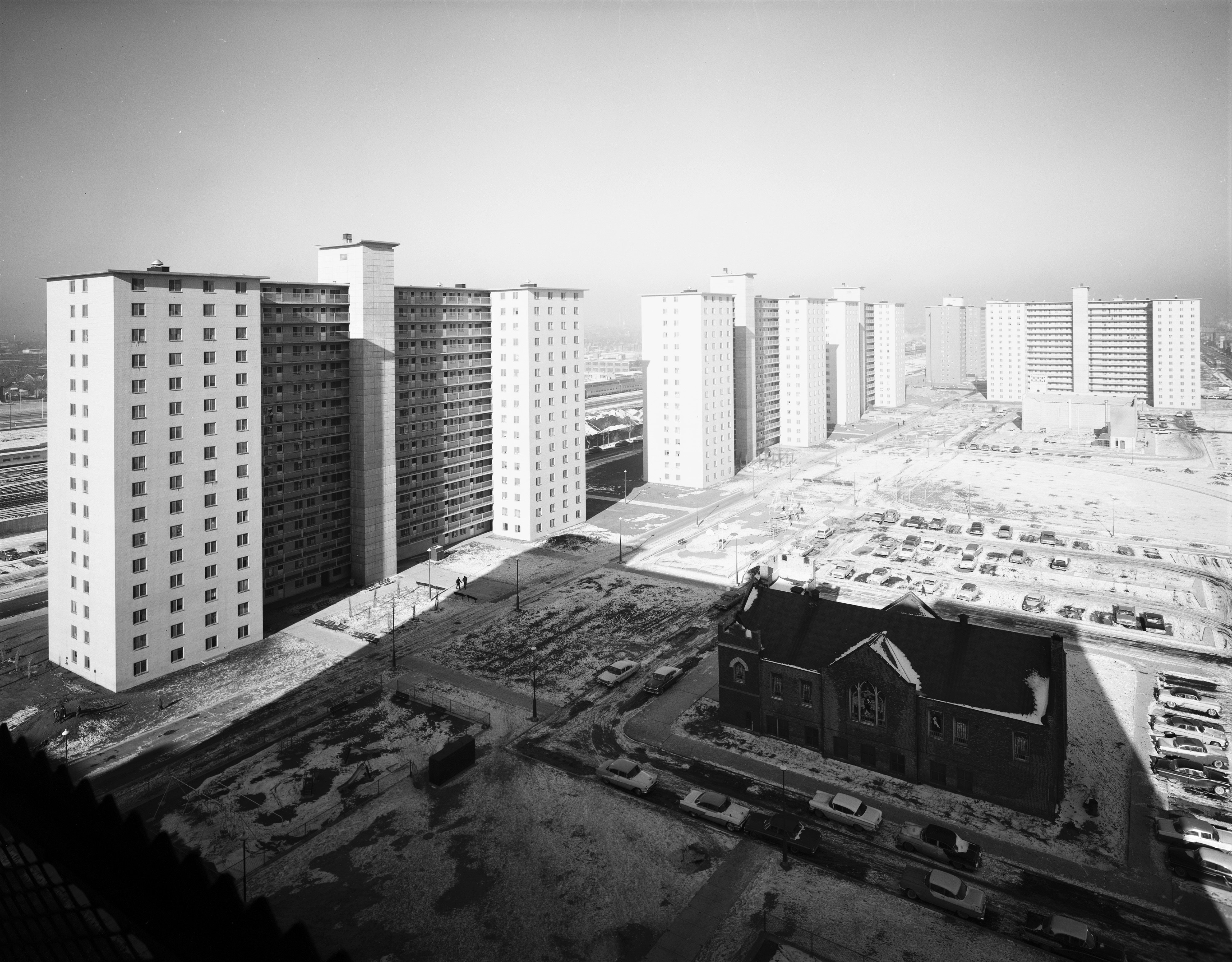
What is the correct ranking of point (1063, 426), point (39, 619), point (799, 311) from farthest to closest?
1. point (1063, 426)
2. point (799, 311)
3. point (39, 619)

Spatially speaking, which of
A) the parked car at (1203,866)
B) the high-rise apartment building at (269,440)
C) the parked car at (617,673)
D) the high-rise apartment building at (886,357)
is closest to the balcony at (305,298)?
the high-rise apartment building at (269,440)

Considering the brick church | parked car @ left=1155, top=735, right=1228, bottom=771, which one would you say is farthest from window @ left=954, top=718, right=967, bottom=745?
parked car @ left=1155, top=735, right=1228, bottom=771

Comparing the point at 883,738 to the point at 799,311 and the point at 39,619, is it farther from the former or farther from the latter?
the point at 799,311

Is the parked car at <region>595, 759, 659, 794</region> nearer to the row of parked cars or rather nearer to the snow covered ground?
the row of parked cars

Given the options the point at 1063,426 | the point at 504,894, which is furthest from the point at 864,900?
the point at 1063,426

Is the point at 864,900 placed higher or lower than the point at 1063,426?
lower
